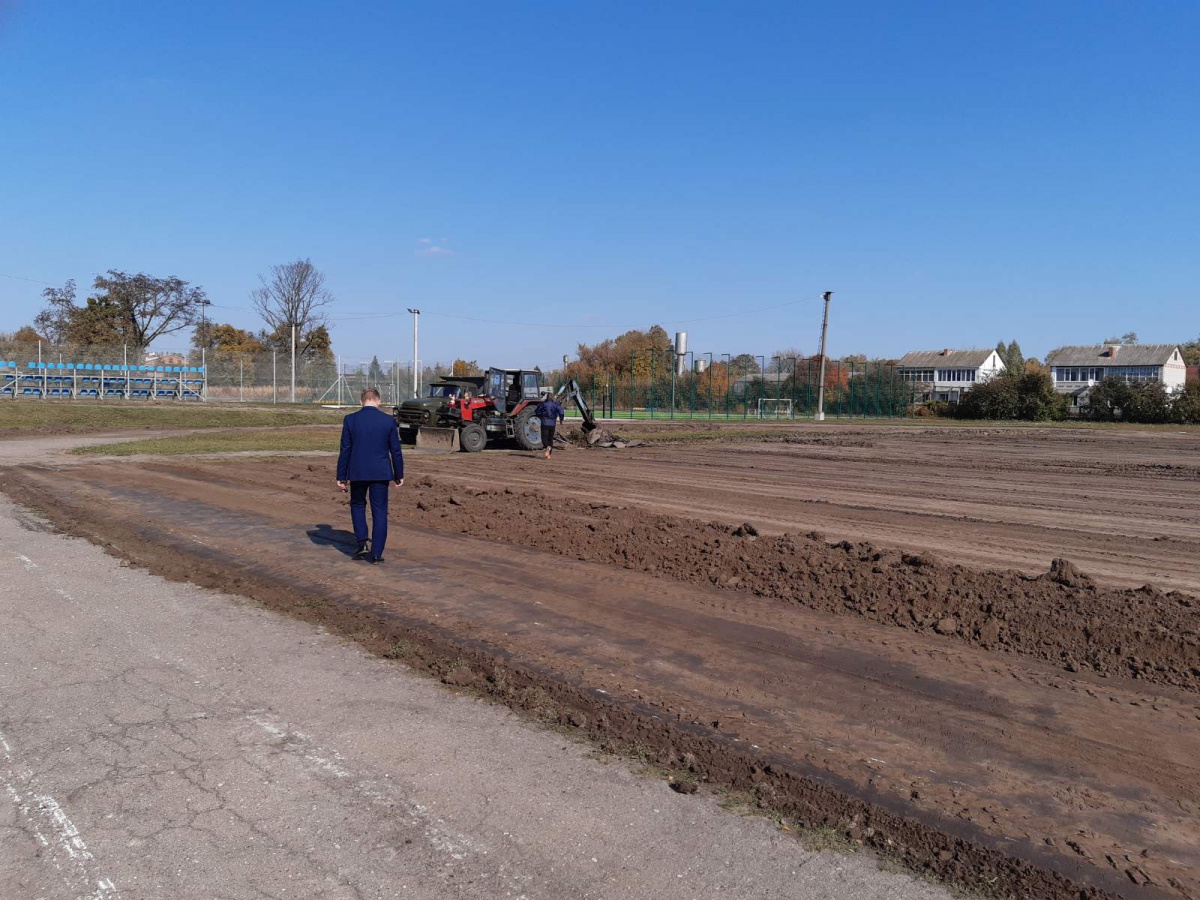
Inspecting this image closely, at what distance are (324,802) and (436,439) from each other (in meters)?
22.3

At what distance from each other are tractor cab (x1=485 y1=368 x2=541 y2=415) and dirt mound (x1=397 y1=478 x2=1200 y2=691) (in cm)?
1415

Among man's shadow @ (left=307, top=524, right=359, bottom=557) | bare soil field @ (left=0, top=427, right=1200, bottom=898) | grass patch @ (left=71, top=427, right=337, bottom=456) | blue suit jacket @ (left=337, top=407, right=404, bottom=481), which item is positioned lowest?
grass patch @ (left=71, top=427, right=337, bottom=456)

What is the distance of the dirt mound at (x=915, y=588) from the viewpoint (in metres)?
6.64

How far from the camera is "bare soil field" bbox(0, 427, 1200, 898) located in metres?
4.30

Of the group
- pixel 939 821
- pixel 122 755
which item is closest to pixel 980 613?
pixel 939 821

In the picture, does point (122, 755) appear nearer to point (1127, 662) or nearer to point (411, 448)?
point (1127, 662)

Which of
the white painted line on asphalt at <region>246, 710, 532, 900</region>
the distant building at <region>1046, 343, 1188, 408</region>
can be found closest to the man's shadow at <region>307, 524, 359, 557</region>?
the white painted line on asphalt at <region>246, 710, 532, 900</region>

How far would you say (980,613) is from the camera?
24.4 feet

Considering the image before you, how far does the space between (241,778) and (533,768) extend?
4.63 feet

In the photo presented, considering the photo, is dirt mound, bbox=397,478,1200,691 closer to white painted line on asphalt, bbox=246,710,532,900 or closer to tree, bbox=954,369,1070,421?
white painted line on asphalt, bbox=246,710,532,900

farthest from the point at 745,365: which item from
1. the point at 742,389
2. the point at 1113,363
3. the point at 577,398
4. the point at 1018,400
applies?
the point at 1113,363

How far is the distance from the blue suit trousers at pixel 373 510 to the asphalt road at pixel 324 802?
10.6 feet

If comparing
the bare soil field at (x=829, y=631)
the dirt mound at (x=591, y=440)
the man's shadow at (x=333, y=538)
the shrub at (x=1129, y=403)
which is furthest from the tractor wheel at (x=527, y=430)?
Answer: the shrub at (x=1129, y=403)

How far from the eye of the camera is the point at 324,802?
4211 mm
